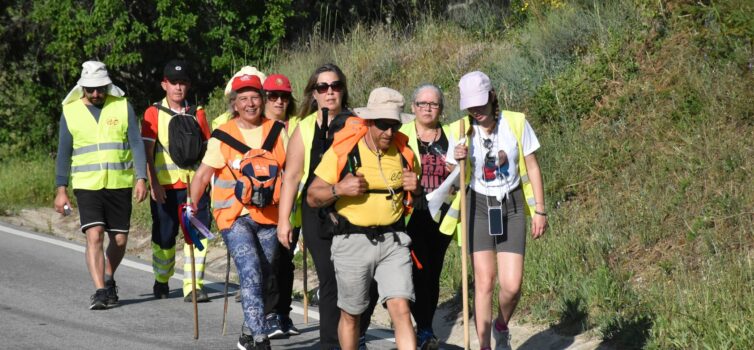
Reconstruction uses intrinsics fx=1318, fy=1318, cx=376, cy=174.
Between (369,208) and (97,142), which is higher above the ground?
(97,142)

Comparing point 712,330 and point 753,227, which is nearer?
point 712,330

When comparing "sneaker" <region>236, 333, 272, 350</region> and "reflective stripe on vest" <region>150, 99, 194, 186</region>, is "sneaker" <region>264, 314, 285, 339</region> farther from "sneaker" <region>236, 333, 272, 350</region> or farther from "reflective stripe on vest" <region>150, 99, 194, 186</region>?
"reflective stripe on vest" <region>150, 99, 194, 186</region>

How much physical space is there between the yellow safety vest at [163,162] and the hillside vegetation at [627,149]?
242 cm

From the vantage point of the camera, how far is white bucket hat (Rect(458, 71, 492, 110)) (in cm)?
795

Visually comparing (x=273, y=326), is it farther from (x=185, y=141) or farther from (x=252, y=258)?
(x=185, y=141)

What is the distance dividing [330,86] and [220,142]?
0.87m

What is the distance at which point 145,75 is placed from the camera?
21422mm

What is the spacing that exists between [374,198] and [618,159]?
198 inches

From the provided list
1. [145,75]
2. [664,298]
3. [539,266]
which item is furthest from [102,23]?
[664,298]

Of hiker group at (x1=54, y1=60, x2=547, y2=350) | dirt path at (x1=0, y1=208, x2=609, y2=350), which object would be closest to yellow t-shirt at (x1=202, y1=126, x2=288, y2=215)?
hiker group at (x1=54, y1=60, x2=547, y2=350)

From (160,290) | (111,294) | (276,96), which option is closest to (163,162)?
(160,290)

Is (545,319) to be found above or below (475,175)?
below

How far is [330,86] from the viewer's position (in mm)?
8602

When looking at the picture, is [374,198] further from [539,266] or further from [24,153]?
[24,153]
